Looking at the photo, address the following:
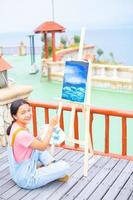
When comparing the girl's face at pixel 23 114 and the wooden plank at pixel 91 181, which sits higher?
the girl's face at pixel 23 114

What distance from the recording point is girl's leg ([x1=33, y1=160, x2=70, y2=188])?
3.41m

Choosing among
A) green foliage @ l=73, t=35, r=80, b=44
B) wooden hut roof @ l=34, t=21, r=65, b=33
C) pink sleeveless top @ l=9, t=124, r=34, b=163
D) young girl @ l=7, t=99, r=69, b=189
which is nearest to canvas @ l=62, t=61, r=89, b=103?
young girl @ l=7, t=99, r=69, b=189

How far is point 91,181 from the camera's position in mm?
3621

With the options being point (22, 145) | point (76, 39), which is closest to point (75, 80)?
point (22, 145)

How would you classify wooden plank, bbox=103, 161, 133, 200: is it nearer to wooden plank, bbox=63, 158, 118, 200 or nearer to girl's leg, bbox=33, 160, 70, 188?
wooden plank, bbox=63, 158, 118, 200

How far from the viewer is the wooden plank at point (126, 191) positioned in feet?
10.8

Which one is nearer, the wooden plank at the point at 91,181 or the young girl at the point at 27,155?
the young girl at the point at 27,155

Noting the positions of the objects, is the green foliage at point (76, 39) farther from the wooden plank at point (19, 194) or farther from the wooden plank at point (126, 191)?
the wooden plank at point (19, 194)

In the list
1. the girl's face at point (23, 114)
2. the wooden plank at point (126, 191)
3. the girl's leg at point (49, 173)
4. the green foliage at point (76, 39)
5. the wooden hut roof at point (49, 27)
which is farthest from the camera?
the green foliage at point (76, 39)

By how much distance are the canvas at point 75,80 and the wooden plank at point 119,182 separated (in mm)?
817

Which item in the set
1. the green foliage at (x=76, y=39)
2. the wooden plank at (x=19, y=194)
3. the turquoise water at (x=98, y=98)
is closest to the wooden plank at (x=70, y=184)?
the wooden plank at (x=19, y=194)

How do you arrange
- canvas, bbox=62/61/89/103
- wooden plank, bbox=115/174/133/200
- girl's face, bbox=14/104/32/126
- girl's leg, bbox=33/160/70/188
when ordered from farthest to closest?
canvas, bbox=62/61/89/103 < girl's leg, bbox=33/160/70/188 < wooden plank, bbox=115/174/133/200 < girl's face, bbox=14/104/32/126

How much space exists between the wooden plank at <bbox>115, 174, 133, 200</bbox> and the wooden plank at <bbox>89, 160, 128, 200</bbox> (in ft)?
0.45

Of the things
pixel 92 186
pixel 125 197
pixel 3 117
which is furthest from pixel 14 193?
pixel 3 117
